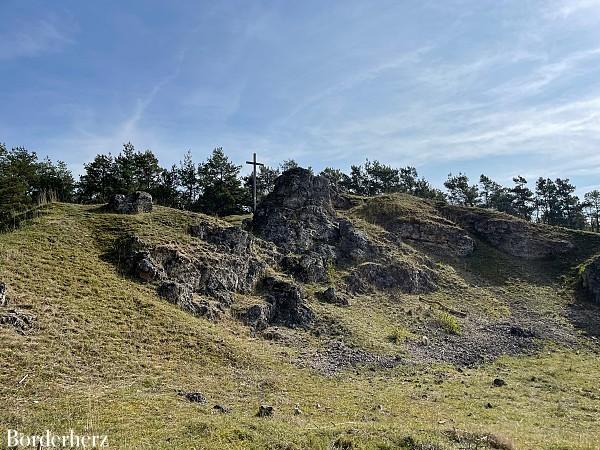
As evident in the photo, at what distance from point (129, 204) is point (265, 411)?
25764 millimetres

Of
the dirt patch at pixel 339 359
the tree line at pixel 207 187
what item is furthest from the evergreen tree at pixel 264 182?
the dirt patch at pixel 339 359

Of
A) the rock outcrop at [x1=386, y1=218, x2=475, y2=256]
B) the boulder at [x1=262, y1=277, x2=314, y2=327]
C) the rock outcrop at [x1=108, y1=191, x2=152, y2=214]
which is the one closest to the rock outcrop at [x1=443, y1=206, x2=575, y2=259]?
the rock outcrop at [x1=386, y1=218, x2=475, y2=256]

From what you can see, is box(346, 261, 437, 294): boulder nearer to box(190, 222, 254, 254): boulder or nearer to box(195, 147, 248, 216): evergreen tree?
box(190, 222, 254, 254): boulder

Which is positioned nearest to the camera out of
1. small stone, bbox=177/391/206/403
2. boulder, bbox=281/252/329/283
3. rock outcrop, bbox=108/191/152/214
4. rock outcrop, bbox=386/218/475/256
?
small stone, bbox=177/391/206/403

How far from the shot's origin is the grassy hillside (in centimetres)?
1296

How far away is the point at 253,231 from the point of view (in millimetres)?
45281

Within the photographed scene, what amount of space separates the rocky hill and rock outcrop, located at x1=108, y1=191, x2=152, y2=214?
0.20 metres

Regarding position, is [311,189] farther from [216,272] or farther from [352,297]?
[216,272]

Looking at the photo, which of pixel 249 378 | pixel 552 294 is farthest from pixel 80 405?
pixel 552 294

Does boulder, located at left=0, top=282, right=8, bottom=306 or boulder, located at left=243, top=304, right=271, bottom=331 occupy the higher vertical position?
boulder, located at left=0, top=282, right=8, bottom=306

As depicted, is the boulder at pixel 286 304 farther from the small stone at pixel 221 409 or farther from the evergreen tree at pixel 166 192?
the evergreen tree at pixel 166 192

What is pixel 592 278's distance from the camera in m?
49.6

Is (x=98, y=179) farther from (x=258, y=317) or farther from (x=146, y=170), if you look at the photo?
(x=258, y=317)

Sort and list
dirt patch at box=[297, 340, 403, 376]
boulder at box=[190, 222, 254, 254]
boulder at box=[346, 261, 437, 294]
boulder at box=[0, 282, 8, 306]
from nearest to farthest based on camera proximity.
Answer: boulder at box=[0, 282, 8, 306] < dirt patch at box=[297, 340, 403, 376] < boulder at box=[190, 222, 254, 254] < boulder at box=[346, 261, 437, 294]
